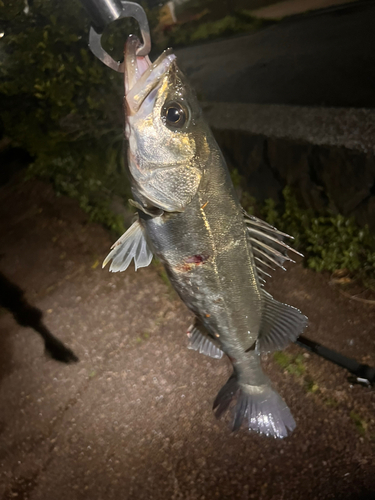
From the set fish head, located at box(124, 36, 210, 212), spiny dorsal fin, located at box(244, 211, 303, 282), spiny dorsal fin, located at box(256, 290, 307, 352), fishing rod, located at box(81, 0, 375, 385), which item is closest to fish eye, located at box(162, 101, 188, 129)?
fish head, located at box(124, 36, 210, 212)

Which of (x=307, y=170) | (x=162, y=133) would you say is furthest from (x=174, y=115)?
(x=307, y=170)

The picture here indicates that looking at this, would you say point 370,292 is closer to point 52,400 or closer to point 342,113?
point 342,113

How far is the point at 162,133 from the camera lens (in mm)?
1215

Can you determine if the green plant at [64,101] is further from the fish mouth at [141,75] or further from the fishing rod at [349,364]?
the fish mouth at [141,75]

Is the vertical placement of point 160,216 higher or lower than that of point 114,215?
higher

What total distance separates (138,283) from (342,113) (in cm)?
287

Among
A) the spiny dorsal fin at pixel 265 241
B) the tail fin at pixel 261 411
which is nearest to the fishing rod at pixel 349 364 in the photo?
the tail fin at pixel 261 411

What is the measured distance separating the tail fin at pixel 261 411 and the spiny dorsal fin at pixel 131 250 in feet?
3.42

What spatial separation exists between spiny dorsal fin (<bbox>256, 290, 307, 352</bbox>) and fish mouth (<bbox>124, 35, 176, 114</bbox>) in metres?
1.14

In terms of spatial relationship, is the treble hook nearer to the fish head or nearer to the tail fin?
the fish head

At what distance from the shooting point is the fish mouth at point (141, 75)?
3.63 ft

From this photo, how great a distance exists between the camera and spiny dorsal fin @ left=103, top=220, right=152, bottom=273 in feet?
5.01

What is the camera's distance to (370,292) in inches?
117

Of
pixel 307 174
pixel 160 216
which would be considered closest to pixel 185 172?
pixel 160 216
